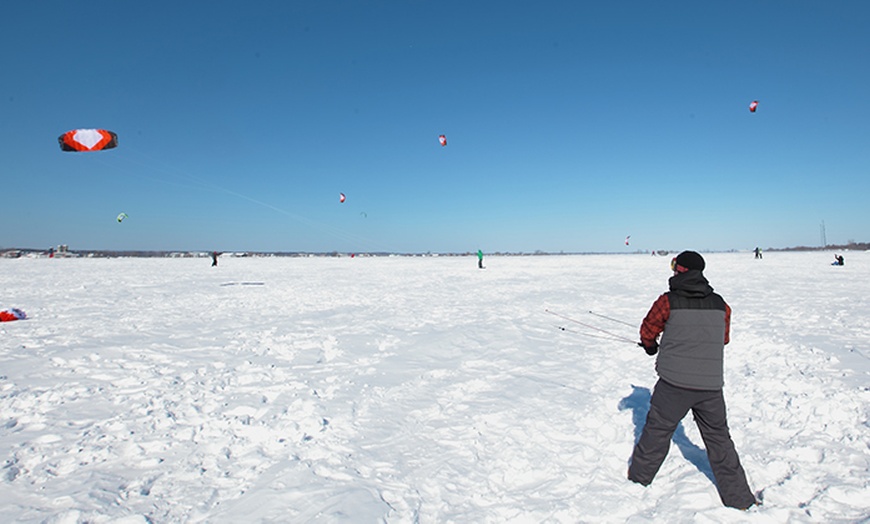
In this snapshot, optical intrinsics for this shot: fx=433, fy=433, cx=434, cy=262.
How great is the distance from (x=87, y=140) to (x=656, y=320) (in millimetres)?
10479

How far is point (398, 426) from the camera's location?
14.9 feet

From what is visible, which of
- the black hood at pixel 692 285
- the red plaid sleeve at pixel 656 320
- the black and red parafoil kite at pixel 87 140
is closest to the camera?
the black hood at pixel 692 285

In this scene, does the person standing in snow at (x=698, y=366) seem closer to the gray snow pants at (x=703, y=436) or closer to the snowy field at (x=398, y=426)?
the gray snow pants at (x=703, y=436)

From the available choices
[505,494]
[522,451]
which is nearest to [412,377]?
[522,451]

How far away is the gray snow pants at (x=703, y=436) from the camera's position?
3.05m

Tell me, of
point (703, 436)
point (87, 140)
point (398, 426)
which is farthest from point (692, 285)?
point (87, 140)

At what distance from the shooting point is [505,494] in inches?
131

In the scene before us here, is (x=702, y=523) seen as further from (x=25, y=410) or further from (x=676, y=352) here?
(x=25, y=410)

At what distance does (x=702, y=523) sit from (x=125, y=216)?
5402 centimetres

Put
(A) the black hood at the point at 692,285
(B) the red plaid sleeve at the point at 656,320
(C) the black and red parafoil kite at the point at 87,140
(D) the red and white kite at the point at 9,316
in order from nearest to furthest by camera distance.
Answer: (A) the black hood at the point at 692,285, (B) the red plaid sleeve at the point at 656,320, (C) the black and red parafoil kite at the point at 87,140, (D) the red and white kite at the point at 9,316

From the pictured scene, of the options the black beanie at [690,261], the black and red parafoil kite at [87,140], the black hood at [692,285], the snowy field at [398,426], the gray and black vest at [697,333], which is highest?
the black and red parafoil kite at [87,140]

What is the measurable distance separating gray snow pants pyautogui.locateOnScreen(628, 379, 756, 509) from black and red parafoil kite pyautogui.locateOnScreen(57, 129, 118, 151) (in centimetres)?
1017

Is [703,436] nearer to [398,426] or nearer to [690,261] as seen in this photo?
[690,261]

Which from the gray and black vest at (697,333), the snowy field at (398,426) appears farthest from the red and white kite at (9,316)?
the gray and black vest at (697,333)
